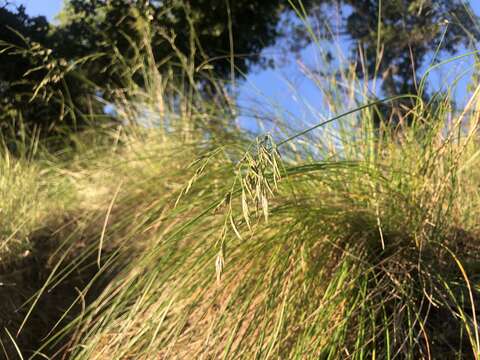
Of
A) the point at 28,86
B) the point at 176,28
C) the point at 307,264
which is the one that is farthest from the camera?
the point at 176,28

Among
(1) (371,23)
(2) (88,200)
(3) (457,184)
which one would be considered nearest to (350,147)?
(3) (457,184)

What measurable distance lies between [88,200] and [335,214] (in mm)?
1483

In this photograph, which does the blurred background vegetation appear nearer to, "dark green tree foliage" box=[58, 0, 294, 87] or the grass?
"dark green tree foliage" box=[58, 0, 294, 87]

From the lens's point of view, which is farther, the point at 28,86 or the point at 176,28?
the point at 176,28

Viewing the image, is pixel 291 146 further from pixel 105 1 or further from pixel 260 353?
pixel 105 1

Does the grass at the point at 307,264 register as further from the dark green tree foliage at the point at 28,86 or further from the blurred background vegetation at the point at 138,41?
the dark green tree foliage at the point at 28,86

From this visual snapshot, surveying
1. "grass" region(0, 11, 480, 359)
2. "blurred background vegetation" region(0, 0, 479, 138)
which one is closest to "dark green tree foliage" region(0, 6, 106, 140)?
"blurred background vegetation" region(0, 0, 479, 138)

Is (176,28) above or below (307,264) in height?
above

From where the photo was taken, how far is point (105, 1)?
13.9 feet

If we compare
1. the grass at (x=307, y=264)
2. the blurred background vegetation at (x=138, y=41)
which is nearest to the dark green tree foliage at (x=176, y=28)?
the blurred background vegetation at (x=138, y=41)

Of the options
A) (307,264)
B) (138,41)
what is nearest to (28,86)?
(138,41)

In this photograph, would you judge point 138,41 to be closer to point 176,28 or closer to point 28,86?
point 176,28

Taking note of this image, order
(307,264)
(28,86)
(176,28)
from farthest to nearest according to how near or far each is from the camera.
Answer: (176,28), (28,86), (307,264)

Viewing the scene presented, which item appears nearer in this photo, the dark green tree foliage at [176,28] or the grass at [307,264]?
the grass at [307,264]
